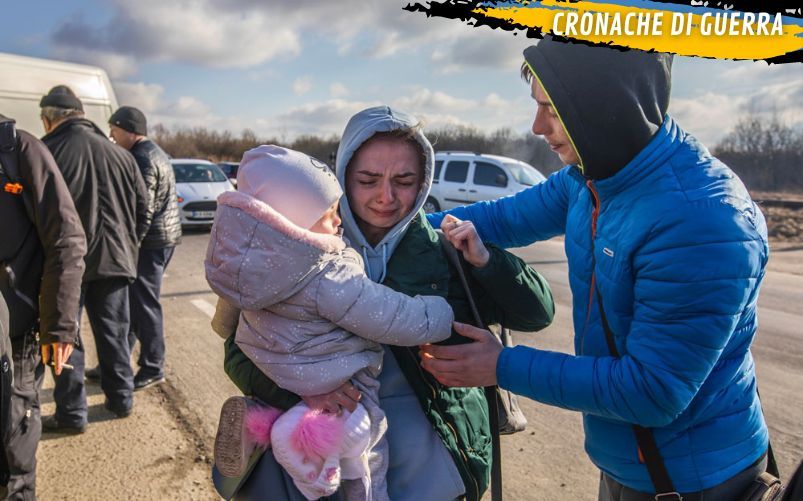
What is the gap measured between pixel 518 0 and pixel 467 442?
181cm

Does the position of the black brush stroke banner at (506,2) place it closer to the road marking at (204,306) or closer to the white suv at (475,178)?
the road marking at (204,306)

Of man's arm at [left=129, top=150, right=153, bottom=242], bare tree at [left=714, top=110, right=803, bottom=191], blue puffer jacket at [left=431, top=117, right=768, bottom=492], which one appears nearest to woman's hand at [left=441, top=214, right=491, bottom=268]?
blue puffer jacket at [left=431, top=117, right=768, bottom=492]

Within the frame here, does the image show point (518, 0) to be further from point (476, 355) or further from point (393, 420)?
point (393, 420)

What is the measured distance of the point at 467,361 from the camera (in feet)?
5.15

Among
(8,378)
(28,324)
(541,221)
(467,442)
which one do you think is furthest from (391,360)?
(28,324)

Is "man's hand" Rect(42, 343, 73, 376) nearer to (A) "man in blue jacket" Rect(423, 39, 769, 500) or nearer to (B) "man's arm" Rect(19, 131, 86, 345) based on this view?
(B) "man's arm" Rect(19, 131, 86, 345)

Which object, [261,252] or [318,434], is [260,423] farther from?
[261,252]

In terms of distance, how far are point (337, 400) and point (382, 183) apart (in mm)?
680

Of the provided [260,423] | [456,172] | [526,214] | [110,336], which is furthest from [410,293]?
[456,172]

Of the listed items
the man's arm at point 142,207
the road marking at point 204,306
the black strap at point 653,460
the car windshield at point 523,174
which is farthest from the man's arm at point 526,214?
the car windshield at point 523,174

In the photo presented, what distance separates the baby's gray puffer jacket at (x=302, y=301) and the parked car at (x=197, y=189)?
11604mm

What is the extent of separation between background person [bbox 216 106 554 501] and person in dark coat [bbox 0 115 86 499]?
1359mm

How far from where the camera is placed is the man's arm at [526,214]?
207 cm

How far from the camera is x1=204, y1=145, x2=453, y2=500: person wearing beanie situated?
1.45 m
